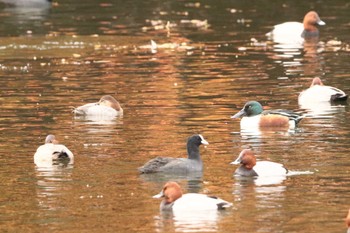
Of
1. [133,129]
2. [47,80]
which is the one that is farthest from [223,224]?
[47,80]

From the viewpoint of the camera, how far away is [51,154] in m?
21.0

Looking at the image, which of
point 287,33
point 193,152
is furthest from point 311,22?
point 193,152

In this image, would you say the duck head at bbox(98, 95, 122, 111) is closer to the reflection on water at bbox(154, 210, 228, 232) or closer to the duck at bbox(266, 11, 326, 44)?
the reflection on water at bbox(154, 210, 228, 232)

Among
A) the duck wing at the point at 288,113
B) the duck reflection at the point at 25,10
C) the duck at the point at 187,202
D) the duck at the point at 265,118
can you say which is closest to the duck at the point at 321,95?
the duck wing at the point at 288,113

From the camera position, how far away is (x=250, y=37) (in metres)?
40.1

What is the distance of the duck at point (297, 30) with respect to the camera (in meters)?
40.2

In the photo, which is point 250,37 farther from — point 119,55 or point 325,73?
point 325,73

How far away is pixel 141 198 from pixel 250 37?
73.1 feet

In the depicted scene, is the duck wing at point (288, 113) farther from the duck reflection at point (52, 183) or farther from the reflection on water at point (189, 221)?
the reflection on water at point (189, 221)

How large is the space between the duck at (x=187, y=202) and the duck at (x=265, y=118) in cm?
751

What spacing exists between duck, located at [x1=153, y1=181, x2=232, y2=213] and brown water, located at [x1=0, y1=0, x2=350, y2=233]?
151mm

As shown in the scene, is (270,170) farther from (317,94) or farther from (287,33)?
(287,33)

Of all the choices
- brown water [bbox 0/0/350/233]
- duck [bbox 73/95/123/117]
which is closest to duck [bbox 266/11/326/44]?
brown water [bbox 0/0/350/233]

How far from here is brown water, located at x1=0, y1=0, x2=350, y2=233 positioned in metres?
17.4
